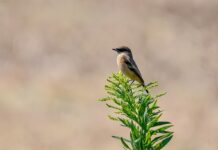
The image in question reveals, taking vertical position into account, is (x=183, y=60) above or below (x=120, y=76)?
above

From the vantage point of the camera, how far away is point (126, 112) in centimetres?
272

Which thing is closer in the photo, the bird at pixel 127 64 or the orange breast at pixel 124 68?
the orange breast at pixel 124 68

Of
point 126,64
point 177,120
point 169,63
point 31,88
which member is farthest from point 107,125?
point 126,64

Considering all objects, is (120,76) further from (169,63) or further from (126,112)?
(169,63)

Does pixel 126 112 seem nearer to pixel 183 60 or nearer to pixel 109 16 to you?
pixel 183 60

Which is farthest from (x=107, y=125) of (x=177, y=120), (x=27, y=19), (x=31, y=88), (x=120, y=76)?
(x=120, y=76)

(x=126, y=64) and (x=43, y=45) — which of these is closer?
(x=126, y=64)

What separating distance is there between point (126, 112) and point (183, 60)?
2942 centimetres

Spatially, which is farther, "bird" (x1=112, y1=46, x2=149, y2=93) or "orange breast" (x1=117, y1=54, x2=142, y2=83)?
"bird" (x1=112, y1=46, x2=149, y2=93)

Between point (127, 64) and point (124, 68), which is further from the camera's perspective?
point (127, 64)

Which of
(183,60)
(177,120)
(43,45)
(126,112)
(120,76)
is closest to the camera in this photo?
(126,112)

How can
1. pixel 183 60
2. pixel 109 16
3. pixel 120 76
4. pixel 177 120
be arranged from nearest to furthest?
pixel 120 76, pixel 177 120, pixel 183 60, pixel 109 16

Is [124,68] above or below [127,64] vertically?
below

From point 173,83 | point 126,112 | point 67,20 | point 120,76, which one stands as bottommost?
point 126,112
